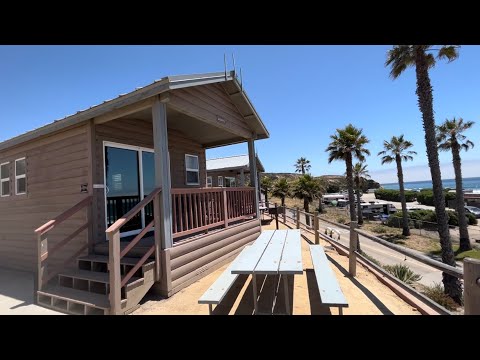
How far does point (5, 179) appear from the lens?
765 centimetres

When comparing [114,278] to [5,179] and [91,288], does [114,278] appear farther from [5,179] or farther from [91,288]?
[5,179]

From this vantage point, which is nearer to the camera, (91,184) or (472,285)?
(472,285)

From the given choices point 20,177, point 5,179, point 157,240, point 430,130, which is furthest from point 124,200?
point 430,130

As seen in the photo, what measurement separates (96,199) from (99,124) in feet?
5.08

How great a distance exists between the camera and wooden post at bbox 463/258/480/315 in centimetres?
157

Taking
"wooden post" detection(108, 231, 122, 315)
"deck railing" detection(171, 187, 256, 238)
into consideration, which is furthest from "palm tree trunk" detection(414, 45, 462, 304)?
"wooden post" detection(108, 231, 122, 315)

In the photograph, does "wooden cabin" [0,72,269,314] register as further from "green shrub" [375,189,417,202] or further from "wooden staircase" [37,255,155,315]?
"green shrub" [375,189,417,202]

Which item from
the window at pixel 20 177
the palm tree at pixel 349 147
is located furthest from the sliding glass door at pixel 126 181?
the palm tree at pixel 349 147

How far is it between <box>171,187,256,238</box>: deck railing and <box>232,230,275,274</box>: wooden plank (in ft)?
4.53

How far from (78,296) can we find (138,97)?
3336 millimetres

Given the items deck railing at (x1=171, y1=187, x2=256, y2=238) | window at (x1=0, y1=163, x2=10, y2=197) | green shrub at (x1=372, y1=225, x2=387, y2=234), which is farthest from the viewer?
green shrub at (x1=372, y1=225, x2=387, y2=234)

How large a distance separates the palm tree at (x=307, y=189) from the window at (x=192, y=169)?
19958 millimetres

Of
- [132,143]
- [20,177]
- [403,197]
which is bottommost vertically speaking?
[403,197]
